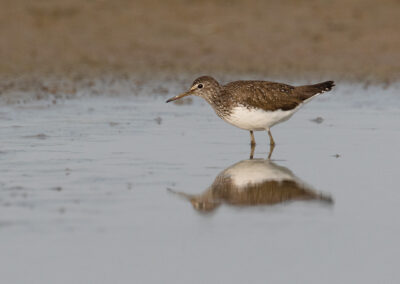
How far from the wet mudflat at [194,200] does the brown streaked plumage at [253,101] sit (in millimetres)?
413

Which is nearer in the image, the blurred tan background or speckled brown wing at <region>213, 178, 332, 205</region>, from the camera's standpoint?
speckled brown wing at <region>213, 178, 332, 205</region>

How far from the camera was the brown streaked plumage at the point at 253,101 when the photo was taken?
11609 mm

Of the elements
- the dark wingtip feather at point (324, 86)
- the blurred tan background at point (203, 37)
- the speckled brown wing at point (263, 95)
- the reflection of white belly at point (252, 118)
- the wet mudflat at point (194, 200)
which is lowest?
the wet mudflat at point (194, 200)

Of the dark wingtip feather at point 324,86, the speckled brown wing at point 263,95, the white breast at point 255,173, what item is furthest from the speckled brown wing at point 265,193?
the dark wingtip feather at point 324,86

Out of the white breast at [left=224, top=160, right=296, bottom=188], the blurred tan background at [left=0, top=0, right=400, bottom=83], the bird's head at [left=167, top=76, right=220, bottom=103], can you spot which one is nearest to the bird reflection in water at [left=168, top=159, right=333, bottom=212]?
the white breast at [left=224, top=160, right=296, bottom=188]

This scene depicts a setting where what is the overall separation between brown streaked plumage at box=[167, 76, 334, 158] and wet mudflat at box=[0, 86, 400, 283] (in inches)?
16.3

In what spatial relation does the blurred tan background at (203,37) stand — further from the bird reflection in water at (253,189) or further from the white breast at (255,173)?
the bird reflection in water at (253,189)

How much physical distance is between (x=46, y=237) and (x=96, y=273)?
40.4 inches

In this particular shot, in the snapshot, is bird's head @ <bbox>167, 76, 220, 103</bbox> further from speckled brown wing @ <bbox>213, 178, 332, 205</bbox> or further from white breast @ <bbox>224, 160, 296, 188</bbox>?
speckled brown wing @ <bbox>213, 178, 332, 205</bbox>

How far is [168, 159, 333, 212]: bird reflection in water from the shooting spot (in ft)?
26.4

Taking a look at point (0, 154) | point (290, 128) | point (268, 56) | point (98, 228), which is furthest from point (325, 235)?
point (268, 56)

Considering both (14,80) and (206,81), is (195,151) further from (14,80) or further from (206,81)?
(14,80)

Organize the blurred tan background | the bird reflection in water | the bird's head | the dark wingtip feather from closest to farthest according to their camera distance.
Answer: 1. the bird reflection in water
2. the bird's head
3. the dark wingtip feather
4. the blurred tan background

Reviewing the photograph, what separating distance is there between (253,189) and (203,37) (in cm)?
1278
